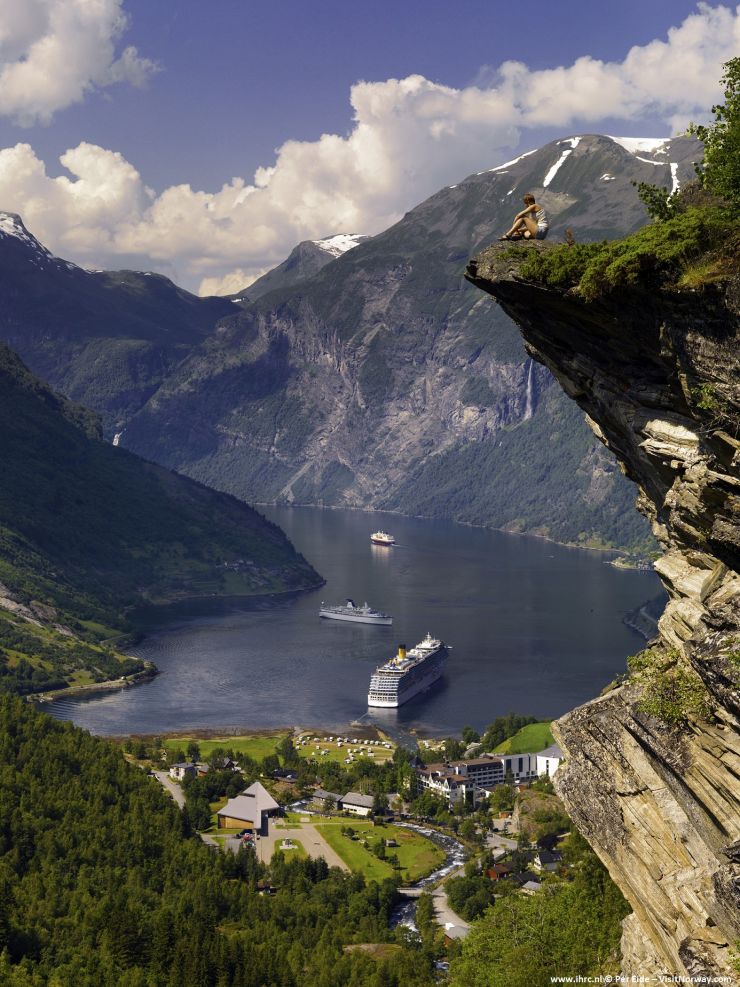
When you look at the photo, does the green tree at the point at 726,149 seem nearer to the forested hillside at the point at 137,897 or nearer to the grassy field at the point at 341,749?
the forested hillside at the point at 137,897

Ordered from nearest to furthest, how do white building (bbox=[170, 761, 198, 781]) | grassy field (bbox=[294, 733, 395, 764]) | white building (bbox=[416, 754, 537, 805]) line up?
white building (bbox=[416, 754, 537, 805]), white building (bbox=[170, 761, 198, 781]), grassy field (bbox=[294, 733, 395, 764])

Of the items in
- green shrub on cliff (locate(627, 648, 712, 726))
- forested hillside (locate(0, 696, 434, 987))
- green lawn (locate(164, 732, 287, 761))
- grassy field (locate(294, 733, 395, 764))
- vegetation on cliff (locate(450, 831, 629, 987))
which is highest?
green shrub on cliff (locate(627, 648, 712, 726))

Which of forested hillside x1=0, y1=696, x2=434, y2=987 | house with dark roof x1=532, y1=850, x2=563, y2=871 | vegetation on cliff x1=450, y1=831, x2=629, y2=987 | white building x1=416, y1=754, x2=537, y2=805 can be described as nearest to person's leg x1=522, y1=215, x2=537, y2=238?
vegetation on cliff x1=450, y1=831, x2=629, y2=987

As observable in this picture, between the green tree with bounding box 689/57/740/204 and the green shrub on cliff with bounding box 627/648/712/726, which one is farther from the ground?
the green tree with bounding box 689/57/740/204

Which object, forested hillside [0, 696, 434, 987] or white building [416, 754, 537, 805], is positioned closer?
forested hillside [0, 696, 434, 987]

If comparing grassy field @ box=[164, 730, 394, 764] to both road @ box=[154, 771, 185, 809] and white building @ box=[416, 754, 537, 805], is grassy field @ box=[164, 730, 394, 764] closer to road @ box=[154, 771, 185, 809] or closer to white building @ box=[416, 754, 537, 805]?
road @ box=[154, 771, 185, 809]

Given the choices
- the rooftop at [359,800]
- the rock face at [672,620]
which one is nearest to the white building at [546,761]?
the rooftop at [359,800]
